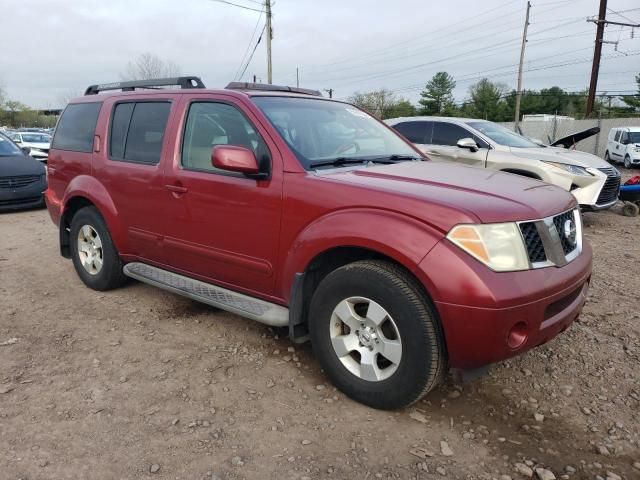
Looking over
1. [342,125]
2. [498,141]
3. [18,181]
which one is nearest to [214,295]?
[342,125]

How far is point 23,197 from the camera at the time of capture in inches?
377

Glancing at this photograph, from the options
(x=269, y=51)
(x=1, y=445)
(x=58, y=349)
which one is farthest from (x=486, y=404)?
(x=269, y=51)

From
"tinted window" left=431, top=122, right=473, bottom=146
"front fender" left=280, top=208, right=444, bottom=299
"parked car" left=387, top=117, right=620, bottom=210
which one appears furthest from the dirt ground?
"tinted window" left=431, top=122, right=473, bottom=146

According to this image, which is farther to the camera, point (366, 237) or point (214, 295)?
point (214, 295)

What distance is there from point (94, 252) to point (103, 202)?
621mm

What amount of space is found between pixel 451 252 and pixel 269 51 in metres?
25.2

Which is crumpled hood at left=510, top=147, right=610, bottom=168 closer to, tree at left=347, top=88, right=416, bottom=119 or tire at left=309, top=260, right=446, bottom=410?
tire at left=309, top=260, right=446, bottom=410

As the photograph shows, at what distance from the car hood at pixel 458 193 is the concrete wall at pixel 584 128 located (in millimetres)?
24557

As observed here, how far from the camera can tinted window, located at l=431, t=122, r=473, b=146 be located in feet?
27.9

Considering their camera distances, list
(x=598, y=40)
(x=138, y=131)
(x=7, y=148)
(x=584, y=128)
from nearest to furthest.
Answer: (x=138, y=131)
(x=7, y=148)
(x=598, y=40)
(x=584, y=128)

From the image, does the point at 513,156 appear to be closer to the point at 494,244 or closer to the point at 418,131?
the point at 418,131

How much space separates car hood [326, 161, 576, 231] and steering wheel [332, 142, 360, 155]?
30 cm

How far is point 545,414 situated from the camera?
292 centimetres

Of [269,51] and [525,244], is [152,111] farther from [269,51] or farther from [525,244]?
[269,51]
